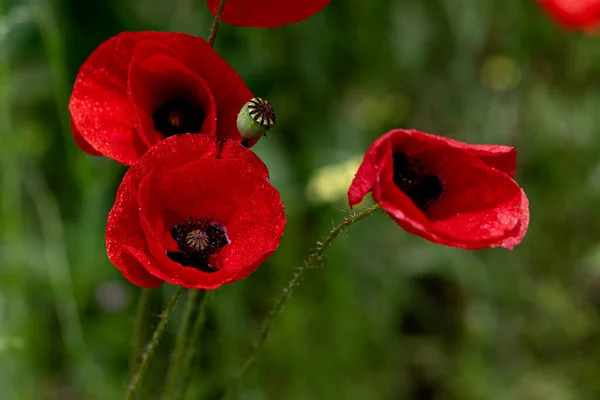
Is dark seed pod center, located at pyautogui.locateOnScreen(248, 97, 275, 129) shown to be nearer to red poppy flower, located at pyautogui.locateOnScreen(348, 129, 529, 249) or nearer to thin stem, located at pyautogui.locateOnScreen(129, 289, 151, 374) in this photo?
red poppy flower, located at pyautogui.locateOnScreen(348, 129, 529, 249)

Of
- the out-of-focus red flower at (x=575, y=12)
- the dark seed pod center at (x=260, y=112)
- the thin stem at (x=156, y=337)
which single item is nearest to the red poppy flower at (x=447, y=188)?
the dark seed pod center at (x=260, y=112)

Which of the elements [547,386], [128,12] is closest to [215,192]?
[128,12]

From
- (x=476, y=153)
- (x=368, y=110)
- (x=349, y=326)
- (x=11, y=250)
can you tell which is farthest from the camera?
(x=368, y=110)

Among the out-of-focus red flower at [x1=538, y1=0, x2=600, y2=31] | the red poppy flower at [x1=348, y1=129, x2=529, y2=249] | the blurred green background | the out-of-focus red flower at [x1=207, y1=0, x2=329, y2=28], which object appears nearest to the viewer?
the red poppy flower at [x1=348, y1=129, x2=529, y2=249]

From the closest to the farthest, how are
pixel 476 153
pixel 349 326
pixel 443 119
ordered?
pixel 476 153
pixel 349 326
pixel 443 119

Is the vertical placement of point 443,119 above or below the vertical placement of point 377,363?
above

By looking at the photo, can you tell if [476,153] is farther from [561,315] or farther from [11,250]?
[561,315]

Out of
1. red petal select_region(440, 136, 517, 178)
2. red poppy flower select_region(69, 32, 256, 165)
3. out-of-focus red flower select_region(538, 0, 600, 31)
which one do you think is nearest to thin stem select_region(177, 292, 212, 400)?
red poppy flower select_region(69, 32, 256, 165)

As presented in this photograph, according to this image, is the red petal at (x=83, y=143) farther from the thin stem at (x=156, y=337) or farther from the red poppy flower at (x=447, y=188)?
the red poppy flower at (x=447, y=188)
